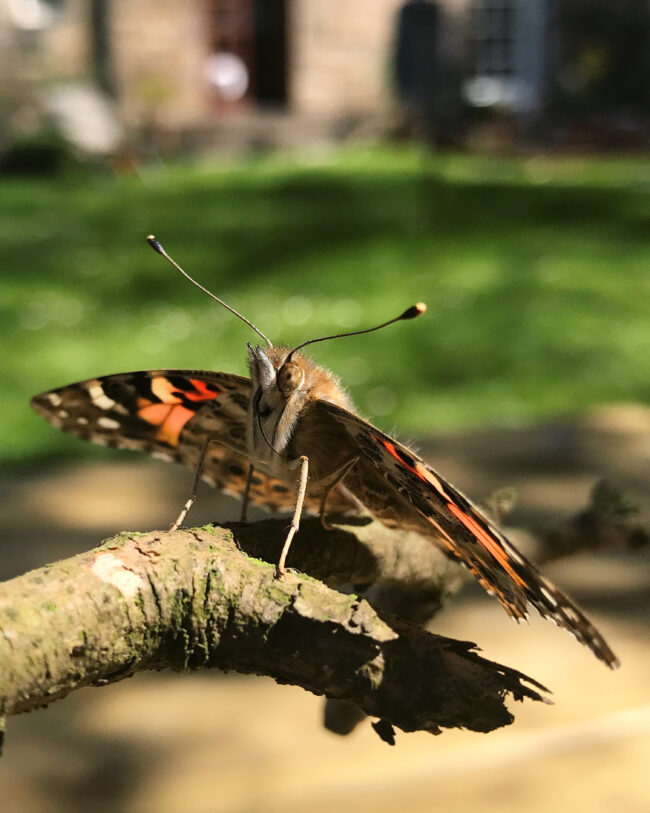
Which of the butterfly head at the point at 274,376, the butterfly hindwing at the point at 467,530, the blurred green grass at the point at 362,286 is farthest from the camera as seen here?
the blurred green grass at the point at 362,286

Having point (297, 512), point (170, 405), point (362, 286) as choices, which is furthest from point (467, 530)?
point (362, 286)

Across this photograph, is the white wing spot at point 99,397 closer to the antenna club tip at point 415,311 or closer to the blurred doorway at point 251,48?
the antenna club tip at point 415,311

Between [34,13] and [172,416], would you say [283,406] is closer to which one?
[172,416]

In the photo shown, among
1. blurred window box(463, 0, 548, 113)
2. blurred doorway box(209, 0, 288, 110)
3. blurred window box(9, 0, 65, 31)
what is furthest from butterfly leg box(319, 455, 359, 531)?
blurred window box(463, 0, 548, 113)

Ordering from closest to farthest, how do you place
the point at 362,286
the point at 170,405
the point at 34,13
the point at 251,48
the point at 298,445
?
the point at 298,445
the point at 170,405
the point at 362,286
the point at 34,13
the point at 251,48

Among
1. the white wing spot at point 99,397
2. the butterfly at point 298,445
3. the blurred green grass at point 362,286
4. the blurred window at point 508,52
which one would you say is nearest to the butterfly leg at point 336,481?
the butterfly at point 298,445

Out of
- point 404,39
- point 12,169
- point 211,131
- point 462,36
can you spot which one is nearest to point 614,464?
point 404,39

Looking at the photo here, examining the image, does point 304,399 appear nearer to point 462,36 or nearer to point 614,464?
point 614,464

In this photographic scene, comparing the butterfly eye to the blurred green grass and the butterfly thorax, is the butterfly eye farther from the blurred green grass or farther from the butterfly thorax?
the blurred green grass
